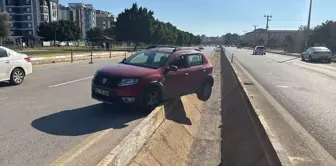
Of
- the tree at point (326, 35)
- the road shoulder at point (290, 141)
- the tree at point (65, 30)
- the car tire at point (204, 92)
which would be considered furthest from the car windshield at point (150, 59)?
the tree at point (65, 30)

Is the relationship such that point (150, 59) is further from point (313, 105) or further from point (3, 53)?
point (3, 53)

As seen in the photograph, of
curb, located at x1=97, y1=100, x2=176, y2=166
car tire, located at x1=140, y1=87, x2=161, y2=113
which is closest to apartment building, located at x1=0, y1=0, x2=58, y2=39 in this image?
car tire, located at x1=140, y1=87, x2=161, y2=113

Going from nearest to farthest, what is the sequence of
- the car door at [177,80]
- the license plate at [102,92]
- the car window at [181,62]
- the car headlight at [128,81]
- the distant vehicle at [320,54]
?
the car headlight at [128,81], the license plate at [102,92], the car door at [177,80], the car window at [181,62], the distant vehicle at [320,54]

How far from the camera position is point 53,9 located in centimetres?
12125

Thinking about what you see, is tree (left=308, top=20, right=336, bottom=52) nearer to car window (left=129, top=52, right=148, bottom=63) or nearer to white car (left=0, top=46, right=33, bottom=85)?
car window (left=129, top=52, right=148, bottom=63)

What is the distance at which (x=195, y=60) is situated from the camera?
9375 millimetres

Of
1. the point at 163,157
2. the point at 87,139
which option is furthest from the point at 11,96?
the point at 163,157

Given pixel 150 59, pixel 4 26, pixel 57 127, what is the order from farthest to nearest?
pixel 4 26 < pixel 150 59 < pixel 57 127

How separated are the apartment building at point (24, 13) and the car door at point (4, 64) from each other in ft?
357

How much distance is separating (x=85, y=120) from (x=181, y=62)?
10.5ft

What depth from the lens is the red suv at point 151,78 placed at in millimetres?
7109

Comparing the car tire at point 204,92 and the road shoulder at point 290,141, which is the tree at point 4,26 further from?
the road shoulder at point 290,141

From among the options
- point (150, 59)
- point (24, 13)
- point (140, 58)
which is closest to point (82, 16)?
point (24, 13)

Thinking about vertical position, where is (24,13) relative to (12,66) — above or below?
above
